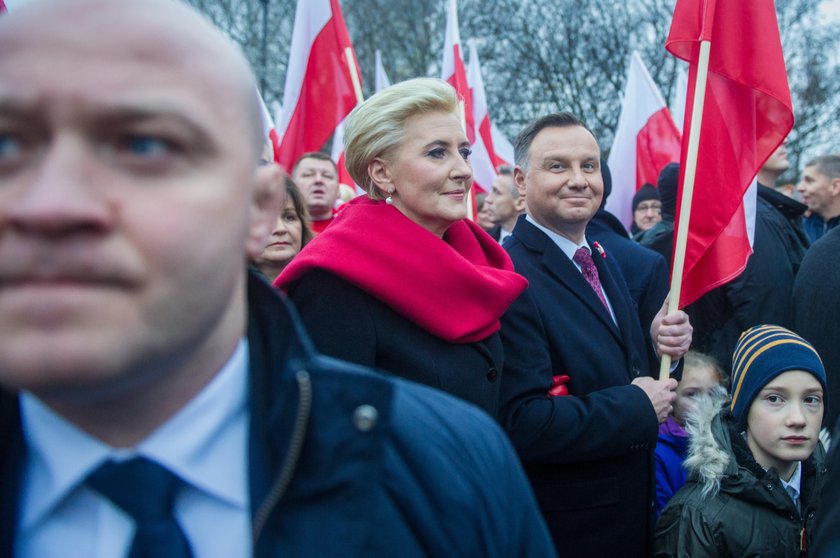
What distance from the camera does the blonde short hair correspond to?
2.97 metres

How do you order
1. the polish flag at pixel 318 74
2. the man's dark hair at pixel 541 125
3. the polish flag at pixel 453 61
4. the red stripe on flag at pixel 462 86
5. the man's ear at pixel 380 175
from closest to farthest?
1. the man's ear at pixel 380 175
2. the man's dark hair at pixel 541 125
3. the polish flag at pixel 318 74
4. the red stripe on flag at pixel 462 86
5. the polish flag at pixel 453 61

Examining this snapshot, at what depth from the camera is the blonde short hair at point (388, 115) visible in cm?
297

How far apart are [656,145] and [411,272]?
543 cm

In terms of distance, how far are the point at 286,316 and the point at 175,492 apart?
293mm

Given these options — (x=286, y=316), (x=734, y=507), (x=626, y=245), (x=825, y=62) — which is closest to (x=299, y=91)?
(x=626, y=245)

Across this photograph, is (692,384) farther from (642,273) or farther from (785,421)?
(785,421)

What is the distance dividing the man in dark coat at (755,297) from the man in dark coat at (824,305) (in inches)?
14.0

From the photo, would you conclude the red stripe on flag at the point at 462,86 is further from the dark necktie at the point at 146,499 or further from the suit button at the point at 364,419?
the dark necktie at the point at 146,499

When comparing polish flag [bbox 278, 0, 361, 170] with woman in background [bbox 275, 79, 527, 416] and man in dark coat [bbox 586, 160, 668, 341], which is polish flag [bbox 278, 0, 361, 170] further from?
woman in background [bbox 275, 79, 527, 416]

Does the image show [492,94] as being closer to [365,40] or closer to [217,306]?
[365,40]

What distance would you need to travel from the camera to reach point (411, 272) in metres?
2.72

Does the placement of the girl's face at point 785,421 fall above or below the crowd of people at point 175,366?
below

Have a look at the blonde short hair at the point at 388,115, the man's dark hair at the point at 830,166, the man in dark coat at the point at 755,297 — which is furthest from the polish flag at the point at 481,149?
the blonde short hair at the point at 388,115

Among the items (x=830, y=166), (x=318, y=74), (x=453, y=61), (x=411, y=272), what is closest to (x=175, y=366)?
(x=411, y=272)
